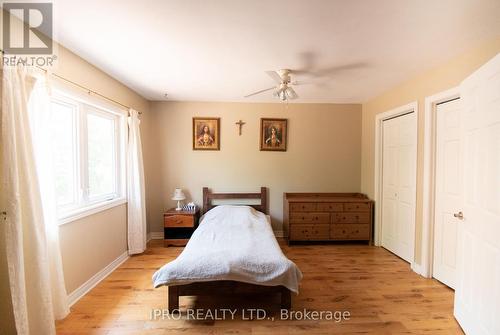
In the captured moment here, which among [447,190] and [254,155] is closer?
[447,190]

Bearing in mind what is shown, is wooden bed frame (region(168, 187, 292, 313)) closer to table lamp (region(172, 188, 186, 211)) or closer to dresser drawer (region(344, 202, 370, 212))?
table lamp (region(172, 188, 186, 211))

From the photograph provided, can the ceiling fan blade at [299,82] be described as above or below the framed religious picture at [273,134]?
above

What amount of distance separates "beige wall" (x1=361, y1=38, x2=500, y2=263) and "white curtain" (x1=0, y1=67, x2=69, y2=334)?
372 centimetres

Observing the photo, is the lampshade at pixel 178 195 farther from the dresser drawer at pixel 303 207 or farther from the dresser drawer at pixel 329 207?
the dresser drawer at pixel 329 207

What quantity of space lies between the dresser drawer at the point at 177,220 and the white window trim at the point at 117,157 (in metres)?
0.69

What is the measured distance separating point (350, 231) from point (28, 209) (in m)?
3.93

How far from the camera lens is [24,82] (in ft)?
5.25

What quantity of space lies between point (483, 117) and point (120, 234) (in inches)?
157

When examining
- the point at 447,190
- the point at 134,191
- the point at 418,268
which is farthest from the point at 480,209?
the point at 134,191

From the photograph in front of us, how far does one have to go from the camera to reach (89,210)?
2.46 meters

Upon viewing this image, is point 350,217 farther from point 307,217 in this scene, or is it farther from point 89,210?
point 89,210

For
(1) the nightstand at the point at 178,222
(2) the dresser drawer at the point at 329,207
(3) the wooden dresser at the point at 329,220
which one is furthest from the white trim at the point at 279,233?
(1) the nightstand at the point at 178,222

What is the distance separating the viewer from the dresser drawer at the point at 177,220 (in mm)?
3578

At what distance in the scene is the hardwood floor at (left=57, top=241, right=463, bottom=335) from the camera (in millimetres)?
1864
